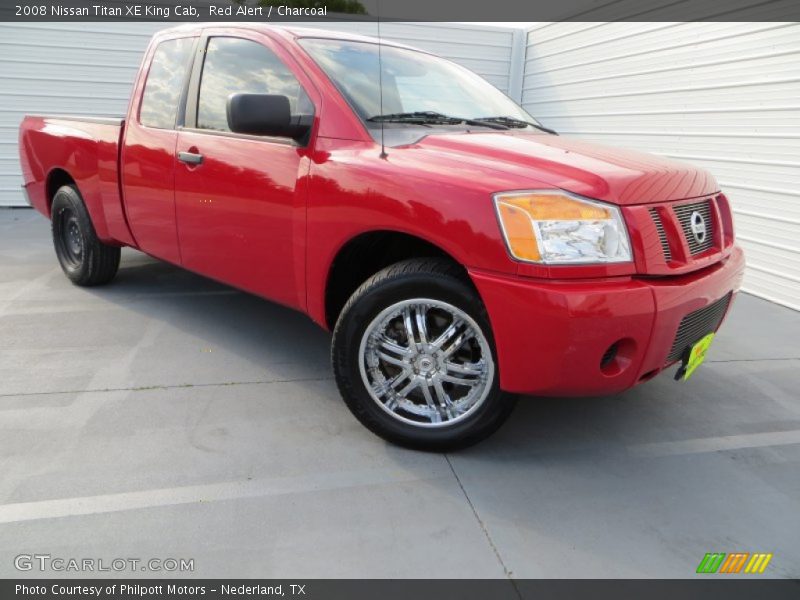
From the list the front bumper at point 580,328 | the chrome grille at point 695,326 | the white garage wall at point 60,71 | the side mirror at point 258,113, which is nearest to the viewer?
the front bumper at point 580,328

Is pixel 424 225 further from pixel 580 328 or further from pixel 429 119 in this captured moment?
pixel 429 119

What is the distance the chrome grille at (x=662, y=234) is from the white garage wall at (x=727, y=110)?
11.6 feet

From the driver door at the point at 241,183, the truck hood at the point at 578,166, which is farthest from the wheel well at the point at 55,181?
the truck hood at the point at 578,166

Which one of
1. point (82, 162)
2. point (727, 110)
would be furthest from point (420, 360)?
point (727, 110)

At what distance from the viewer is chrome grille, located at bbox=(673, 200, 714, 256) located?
97.3 inches

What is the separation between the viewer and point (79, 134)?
438cm

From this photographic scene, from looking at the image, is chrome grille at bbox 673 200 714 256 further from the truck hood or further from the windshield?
the windshield

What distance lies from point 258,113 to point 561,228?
1.38 meters

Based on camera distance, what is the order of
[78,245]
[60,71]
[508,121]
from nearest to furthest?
[508,121]
[78,245]
[60,71]

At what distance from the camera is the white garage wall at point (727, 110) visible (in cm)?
512

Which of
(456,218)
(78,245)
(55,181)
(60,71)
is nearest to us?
(456,218)

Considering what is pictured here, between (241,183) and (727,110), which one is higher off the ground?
(727,110)

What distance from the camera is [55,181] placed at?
197 inches

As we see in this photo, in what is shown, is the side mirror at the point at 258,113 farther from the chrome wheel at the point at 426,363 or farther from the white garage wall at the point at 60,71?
the white garage wall at the point at 60,71
